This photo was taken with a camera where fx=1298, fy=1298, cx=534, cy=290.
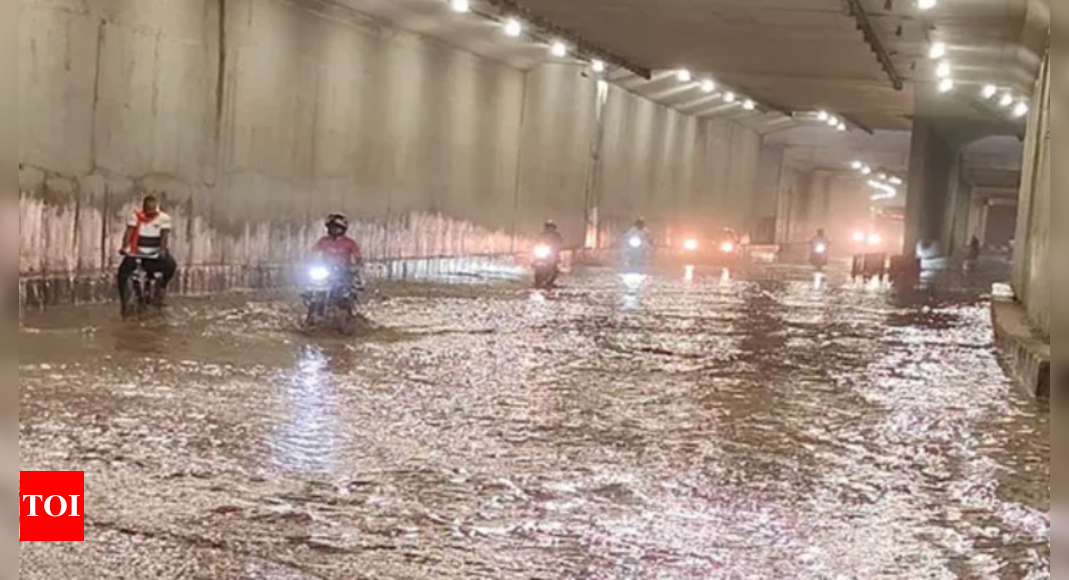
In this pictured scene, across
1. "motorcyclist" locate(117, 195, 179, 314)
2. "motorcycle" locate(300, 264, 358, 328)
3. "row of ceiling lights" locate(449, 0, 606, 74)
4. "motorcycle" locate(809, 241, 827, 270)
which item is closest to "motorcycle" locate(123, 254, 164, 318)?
"motorcyclist" locate(117, 195, 179, 314)

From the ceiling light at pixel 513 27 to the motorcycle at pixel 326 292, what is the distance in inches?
462

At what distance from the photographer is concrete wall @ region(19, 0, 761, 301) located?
54.1 ft

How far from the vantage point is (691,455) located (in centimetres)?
902

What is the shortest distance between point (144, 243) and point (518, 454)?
29.7 ft

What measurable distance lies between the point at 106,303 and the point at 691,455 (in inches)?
423

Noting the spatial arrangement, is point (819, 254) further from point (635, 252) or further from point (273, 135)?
point (273, 135)

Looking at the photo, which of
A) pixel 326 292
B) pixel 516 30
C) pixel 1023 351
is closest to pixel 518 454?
pixel 326 292

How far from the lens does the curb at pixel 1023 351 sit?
40.8 feet

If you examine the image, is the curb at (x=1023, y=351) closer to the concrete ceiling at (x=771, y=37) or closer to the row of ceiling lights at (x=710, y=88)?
the concrete ceiling at (x=771, y=37)

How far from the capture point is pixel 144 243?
16266 mm

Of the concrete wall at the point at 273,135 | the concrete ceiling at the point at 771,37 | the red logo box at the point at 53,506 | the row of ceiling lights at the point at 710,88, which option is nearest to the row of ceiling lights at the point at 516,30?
the concrete ceiling at the point at 771,37

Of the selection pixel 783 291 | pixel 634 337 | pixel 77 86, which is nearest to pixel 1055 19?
pixel 634 337

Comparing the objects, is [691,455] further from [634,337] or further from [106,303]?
[106,303]

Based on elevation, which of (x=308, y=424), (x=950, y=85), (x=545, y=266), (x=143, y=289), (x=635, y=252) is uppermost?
(x=950, y=85)
